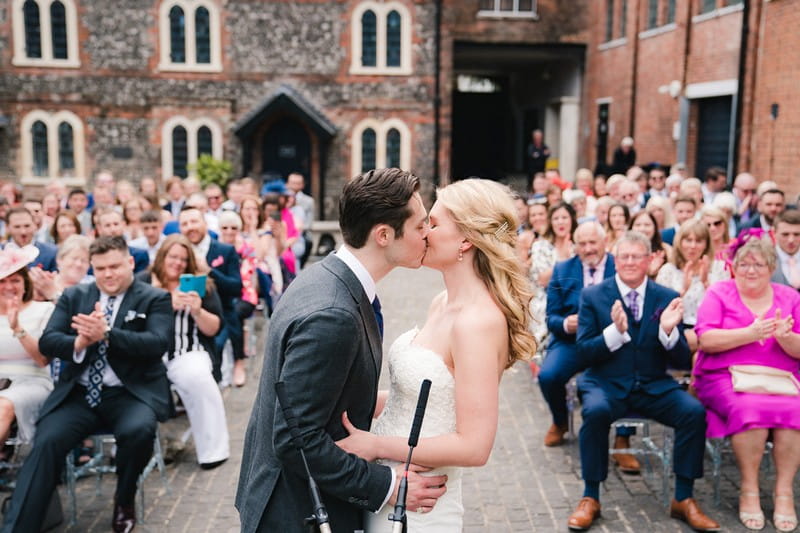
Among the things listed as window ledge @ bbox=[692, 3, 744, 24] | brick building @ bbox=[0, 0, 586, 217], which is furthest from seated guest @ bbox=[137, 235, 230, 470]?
brick building @ bbox=[0, 0, 586, 217]

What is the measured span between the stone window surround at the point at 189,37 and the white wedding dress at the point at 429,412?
70.2ft

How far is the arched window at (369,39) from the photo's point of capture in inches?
901

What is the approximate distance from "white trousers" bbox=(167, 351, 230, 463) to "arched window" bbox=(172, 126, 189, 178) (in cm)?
1824

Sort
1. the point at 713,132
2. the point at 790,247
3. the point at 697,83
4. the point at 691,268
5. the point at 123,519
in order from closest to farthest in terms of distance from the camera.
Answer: the point at 123,519 → the point at 691,268 → the point at 790,247 → the point at 713,132 → the point at 697,83

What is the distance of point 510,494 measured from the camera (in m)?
5.58

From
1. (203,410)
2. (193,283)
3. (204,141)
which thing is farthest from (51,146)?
(203,410)

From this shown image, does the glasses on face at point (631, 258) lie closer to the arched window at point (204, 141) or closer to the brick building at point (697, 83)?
the brick building at point (697, 83)

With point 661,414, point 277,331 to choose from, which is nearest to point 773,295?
point 661,414

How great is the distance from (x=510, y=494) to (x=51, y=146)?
21.1 m

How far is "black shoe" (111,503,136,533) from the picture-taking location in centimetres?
Result: 495

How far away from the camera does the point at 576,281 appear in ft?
21.8

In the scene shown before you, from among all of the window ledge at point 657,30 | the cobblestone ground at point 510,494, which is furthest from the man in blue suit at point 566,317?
the window ledge at point 657,30

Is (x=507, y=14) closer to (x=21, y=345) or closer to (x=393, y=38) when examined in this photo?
(x=393, y=38)

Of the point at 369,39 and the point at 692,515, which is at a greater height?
the point at 369,39
